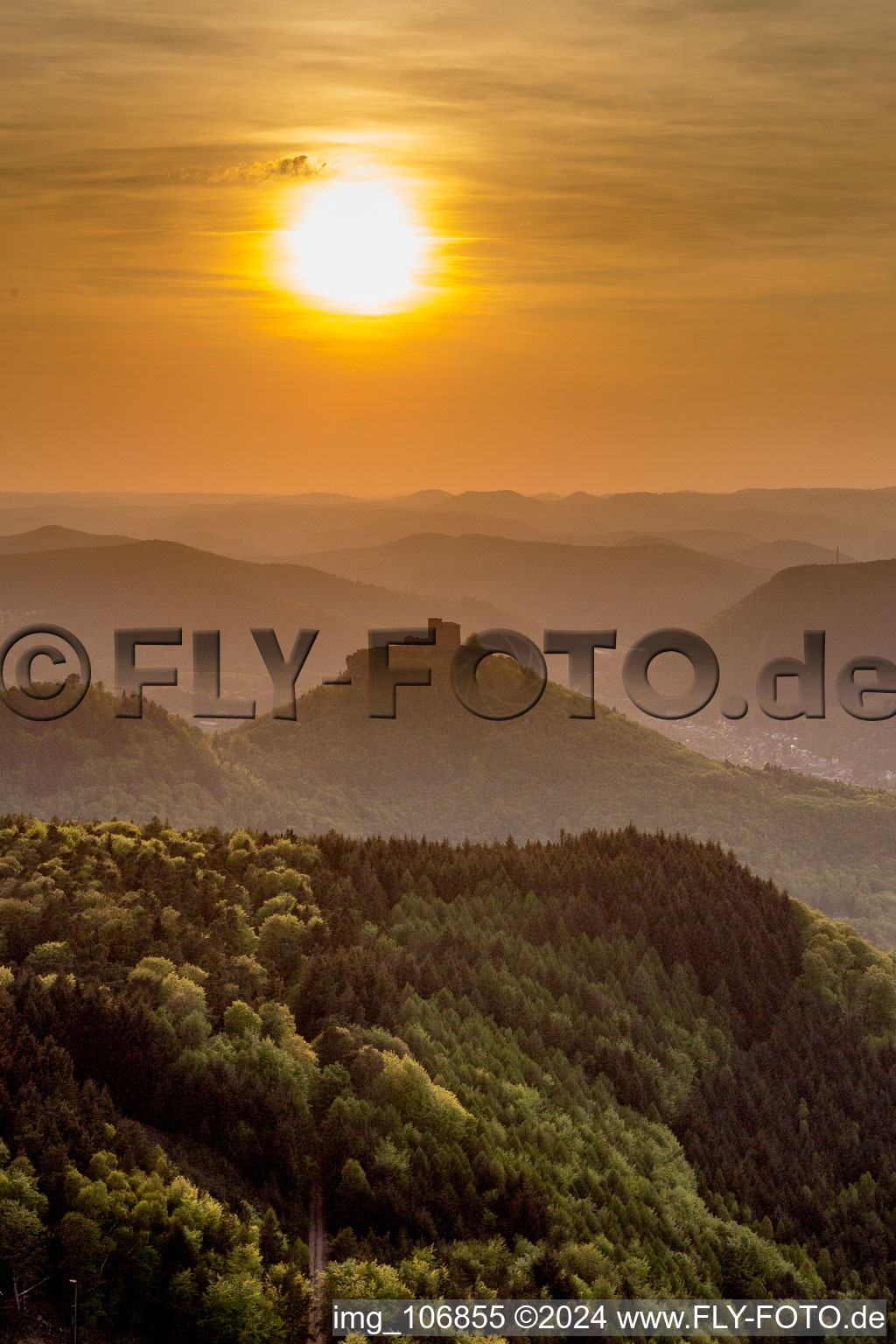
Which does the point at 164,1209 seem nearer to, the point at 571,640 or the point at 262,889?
the point at 262,889

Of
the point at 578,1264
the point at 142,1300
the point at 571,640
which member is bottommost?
the point at 578,1264

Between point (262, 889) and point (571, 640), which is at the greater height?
point (571, 640)

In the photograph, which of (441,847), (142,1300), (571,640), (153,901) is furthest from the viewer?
(571,640)

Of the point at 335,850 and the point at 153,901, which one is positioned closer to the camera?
the point at 153,901

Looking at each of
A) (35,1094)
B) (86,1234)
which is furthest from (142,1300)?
(35,1094)

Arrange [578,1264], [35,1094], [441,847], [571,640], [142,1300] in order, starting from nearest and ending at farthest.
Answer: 1. [142,1300]
2. [35,1094]
3. [578,1264]
4. [441,847]
5. [571,640]
